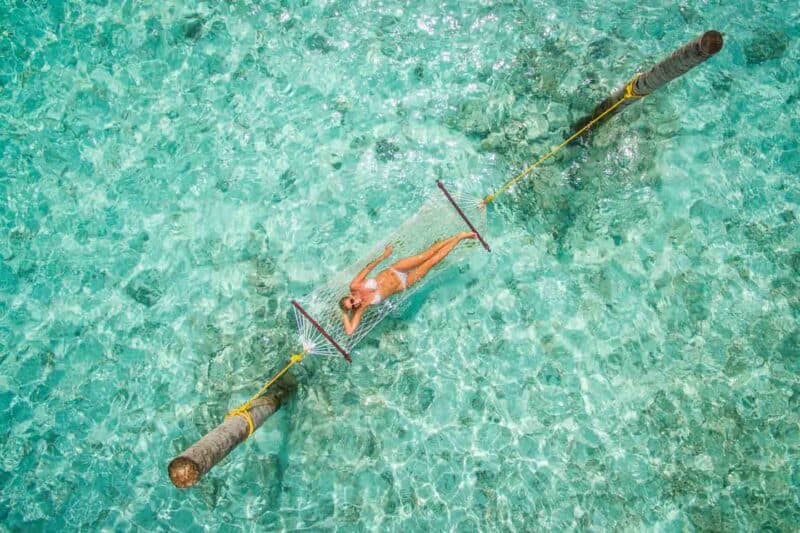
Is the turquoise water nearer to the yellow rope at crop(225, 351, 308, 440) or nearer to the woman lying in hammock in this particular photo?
the yellow rope at crop(225, 351, 308, 440)

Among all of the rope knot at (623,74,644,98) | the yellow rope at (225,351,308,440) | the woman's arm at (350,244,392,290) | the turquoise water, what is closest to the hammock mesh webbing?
the woman's arm at (350,244,392,290)

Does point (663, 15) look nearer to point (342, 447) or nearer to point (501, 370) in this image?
point (501, 370)

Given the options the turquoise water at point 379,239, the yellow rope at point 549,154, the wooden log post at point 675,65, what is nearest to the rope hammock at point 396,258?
the yellow rope at point 549,154

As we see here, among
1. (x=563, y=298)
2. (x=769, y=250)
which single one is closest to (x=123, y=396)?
(x=563, y=298)

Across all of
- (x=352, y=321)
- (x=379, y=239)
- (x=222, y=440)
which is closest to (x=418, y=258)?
(x=379, y=239)

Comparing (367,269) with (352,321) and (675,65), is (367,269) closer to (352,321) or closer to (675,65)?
(352,321)
